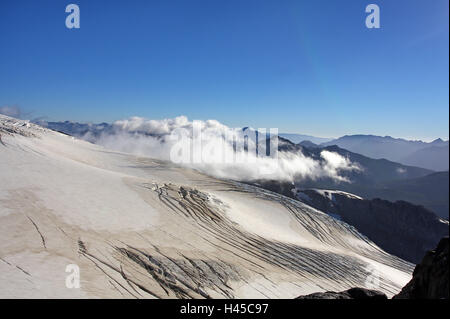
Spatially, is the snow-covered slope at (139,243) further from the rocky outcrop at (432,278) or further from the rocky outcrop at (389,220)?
the rocky outcrop at (389,220)

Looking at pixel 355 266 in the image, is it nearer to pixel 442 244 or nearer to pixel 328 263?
pixel 328 263

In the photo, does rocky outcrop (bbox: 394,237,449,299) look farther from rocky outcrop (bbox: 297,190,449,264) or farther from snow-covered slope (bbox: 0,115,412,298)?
rocky outcrop (bbox: 297,190,449,264)

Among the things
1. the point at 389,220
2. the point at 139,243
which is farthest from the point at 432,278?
the point at 389,220

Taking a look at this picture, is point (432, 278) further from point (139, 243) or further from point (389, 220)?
point (389, 220)

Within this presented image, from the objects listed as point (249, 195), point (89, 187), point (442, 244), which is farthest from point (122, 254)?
point (249, 195)

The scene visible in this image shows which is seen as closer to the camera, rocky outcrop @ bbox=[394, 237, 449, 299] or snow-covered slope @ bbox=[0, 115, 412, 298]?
rocky outcrop @ bbox=[394, 237, 449, 299]

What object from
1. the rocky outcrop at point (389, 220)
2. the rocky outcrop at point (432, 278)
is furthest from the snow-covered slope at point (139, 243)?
the rocky outcrop at point (389, 220)

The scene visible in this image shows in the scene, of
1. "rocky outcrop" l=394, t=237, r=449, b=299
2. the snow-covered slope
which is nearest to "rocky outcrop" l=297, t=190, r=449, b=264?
the snow-covered slope
